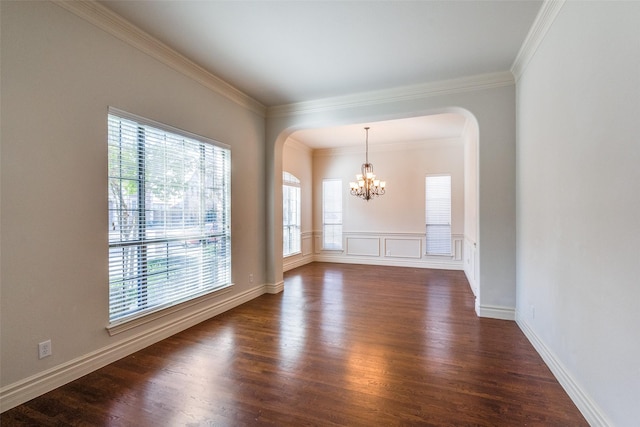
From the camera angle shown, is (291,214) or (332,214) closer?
(291,214)

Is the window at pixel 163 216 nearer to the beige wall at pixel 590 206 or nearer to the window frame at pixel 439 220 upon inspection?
the beige wall at pixel 590 206

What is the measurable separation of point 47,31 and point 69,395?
8.99 feet

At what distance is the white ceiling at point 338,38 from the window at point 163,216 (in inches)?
38.5

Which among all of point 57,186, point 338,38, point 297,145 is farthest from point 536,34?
point 297,145

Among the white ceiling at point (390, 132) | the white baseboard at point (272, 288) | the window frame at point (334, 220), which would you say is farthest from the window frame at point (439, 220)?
the white baseboard at point (272, 288)

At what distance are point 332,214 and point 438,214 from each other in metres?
2.75

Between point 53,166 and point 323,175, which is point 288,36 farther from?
point 323,175

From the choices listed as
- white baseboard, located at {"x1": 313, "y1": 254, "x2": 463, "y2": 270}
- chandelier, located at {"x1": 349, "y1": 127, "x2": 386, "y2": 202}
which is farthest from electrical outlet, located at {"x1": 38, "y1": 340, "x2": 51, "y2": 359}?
white baseboard, located at {"x1": 313, "y1": 254, "x2": 463, "y2": 270}

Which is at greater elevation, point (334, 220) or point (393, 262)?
point (334, 220)

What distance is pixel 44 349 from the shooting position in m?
2.17

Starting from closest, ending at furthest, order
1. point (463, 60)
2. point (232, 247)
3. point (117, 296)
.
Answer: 1. point (117, 296)
2. point (463, 60)
3. point (232, 247)

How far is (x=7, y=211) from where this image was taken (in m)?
1.97

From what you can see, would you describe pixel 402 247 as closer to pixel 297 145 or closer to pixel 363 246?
pixel 363 246

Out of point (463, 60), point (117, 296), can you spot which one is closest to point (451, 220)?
point (463, 60)
